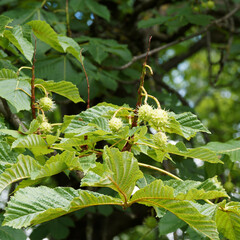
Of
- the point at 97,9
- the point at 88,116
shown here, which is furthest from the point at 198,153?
the point at 97,9

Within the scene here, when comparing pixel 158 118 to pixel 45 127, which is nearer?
pixel 158 118

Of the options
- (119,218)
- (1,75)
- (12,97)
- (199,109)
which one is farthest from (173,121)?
(199,109)

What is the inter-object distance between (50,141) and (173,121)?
1.62ft

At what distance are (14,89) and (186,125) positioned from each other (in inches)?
30.0

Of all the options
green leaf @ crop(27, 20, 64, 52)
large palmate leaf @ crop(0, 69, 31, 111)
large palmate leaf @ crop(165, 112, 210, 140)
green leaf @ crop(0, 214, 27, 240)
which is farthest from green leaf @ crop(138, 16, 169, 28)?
green leaf @ crop(0, 214, 27, 240)

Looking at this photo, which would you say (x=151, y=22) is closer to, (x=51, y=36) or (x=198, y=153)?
(x=51, y=36)

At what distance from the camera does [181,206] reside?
1189mm

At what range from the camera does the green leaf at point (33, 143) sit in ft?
4.64

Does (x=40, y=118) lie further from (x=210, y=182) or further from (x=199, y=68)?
(x=199, y=68)

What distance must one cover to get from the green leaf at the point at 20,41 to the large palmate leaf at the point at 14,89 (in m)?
0.14

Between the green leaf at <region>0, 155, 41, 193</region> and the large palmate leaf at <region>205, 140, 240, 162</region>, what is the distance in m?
0.97

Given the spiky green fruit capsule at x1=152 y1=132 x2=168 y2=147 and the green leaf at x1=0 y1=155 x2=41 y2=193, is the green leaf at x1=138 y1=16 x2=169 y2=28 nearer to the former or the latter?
the spiky green fruit capsule at x1=152 y1=132 x2=168 y2=147

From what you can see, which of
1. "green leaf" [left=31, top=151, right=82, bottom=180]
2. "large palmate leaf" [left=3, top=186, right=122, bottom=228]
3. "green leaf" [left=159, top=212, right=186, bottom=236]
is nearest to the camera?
"large palmate leaf" [left=3, top=186, right=122, bottom=228]

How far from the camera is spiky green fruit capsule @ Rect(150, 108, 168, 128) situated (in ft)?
4.61
